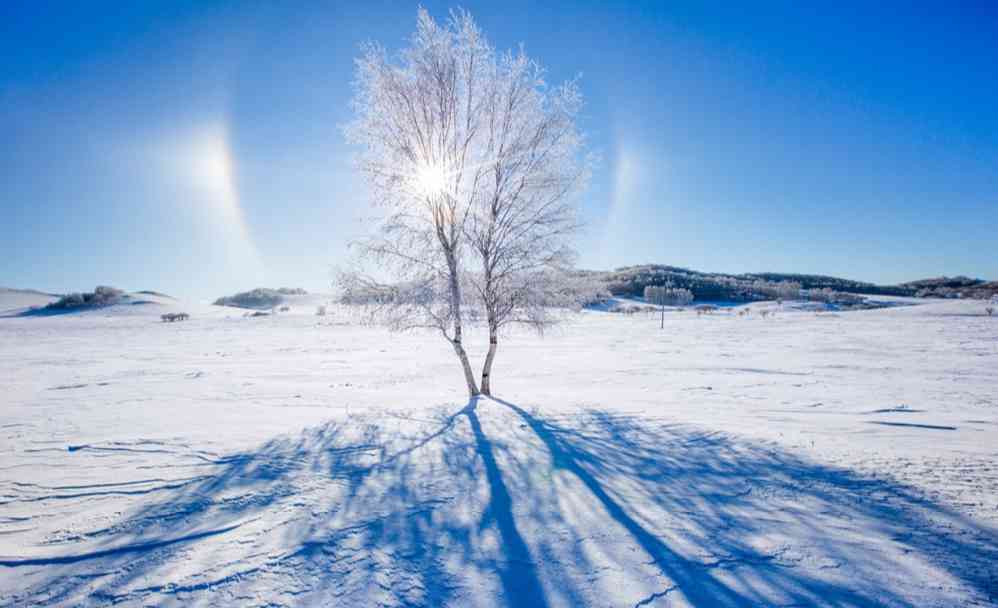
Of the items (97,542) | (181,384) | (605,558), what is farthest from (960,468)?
(181,384)

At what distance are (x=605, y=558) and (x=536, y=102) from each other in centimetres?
908

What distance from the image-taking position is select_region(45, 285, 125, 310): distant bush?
37.2m

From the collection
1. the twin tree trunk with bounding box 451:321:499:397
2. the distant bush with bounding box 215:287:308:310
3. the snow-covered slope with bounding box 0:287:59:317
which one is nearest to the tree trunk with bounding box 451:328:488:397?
the twin tree trunk with bounding box 451:321:499:397

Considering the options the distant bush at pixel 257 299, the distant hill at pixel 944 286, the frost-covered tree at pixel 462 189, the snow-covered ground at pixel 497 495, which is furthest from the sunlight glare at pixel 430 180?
the distant hill at pixel 944 286

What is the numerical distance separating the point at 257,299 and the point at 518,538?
66.6 meters

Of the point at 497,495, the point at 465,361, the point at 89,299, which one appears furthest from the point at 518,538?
the point at 89,299

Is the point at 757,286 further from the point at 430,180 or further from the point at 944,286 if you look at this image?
the point at 430,180

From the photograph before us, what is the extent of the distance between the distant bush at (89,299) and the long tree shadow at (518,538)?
4648cm

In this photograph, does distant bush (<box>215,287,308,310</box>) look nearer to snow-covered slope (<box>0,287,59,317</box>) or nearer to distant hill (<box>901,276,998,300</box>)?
snow-covered slope (<box>0,287,59,317</box>)

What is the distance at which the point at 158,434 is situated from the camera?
6.29 m

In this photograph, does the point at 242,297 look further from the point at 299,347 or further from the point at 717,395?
the point at 717,395

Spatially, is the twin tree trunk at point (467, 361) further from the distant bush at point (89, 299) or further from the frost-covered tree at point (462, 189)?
the distant bush at point (89, 299)

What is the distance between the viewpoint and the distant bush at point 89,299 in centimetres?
3716

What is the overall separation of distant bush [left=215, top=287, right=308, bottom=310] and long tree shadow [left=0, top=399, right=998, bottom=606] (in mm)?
58084
